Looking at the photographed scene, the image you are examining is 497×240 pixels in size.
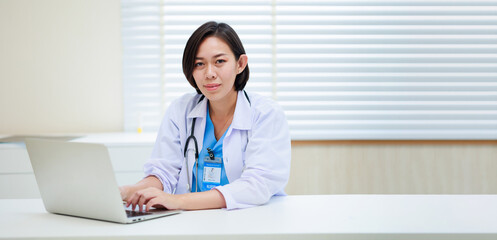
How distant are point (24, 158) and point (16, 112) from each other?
2.49 feet

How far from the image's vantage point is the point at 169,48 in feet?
12.2

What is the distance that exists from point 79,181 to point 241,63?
90 centimetres

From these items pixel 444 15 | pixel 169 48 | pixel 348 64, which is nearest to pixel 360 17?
pixel 348 64

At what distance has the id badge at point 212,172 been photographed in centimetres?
209

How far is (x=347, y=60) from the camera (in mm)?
3734

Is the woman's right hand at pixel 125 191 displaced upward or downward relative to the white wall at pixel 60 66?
downward

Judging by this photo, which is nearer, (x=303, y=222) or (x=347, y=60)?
(x=303, y=222)

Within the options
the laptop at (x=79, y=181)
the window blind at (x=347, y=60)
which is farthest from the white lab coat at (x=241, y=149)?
the window blind at (x=347, y=60)

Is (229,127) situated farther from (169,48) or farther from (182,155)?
(169,48)

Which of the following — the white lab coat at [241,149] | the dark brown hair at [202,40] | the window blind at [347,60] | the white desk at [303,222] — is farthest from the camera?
the window blind at [347,60]

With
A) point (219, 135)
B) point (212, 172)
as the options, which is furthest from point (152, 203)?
point (219, 135)

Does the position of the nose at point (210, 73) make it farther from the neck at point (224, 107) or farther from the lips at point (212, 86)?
the neck at point (224, 107)

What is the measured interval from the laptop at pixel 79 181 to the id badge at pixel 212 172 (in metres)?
0.49

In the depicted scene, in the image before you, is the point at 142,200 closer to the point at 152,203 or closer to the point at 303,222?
the point at 152,203
